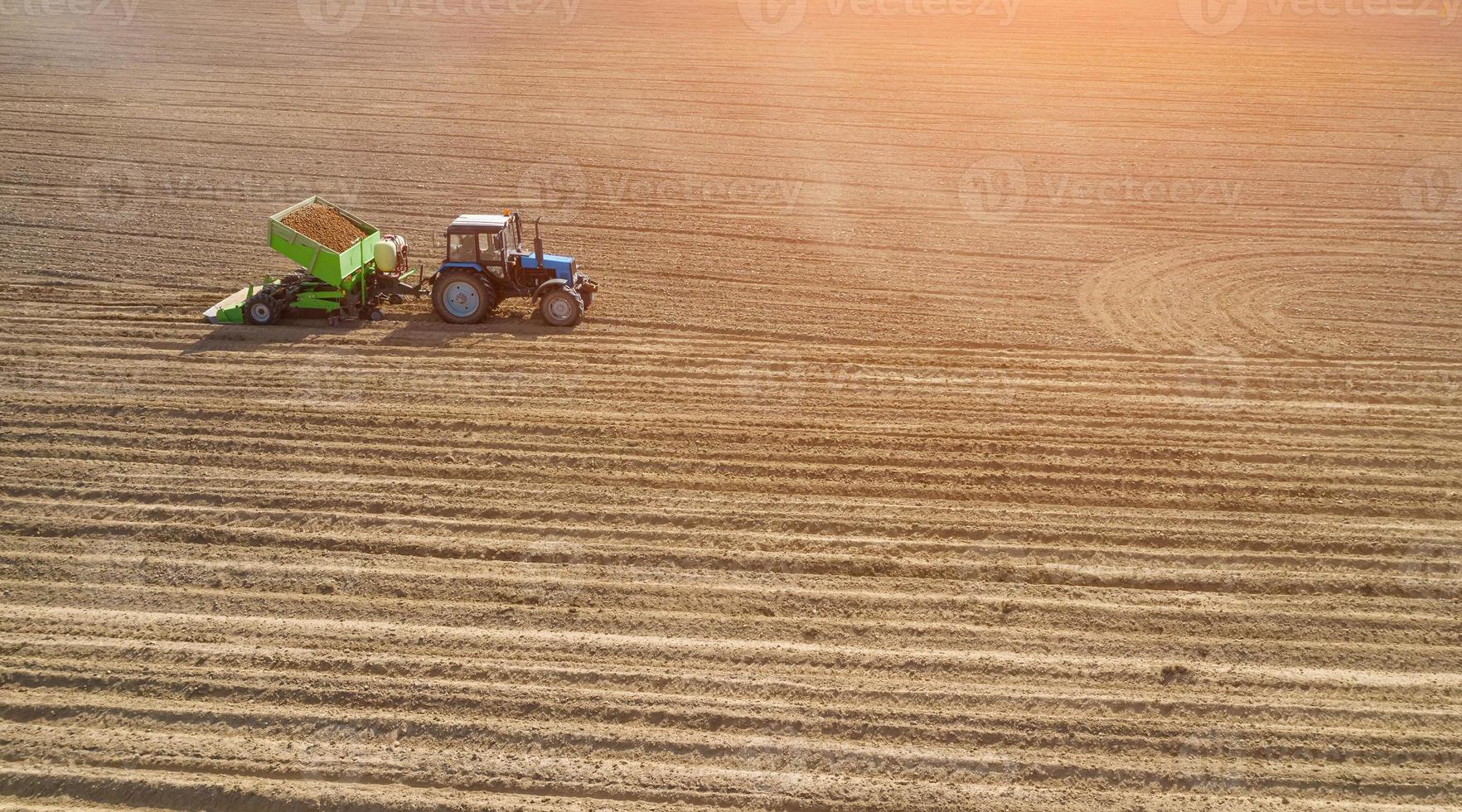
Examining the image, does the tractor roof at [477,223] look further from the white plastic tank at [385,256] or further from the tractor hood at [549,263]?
the white plastic tank at [385,256]

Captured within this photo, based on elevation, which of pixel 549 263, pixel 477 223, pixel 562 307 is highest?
pixel 477 223

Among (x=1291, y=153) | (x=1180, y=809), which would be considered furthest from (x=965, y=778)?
(x=1291, y=153)

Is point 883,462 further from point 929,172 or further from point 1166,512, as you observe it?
point 929,172

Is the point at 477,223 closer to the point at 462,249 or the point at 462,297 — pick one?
the point at 462,249

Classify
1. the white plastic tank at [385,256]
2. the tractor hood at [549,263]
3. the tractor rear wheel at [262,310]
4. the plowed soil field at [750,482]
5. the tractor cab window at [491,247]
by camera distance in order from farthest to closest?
the white plastic tank at [385,256]
the tractor hood at [549,263]
the tractor cab window at [491,247]
the tractor rear wheel at [262,310]
the plowed soil field at [750,482]

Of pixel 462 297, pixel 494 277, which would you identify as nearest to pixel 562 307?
pixel 494 277

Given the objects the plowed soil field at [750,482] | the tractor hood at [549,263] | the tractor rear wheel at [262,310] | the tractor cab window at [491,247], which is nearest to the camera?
the plowed soil field at [750,482]

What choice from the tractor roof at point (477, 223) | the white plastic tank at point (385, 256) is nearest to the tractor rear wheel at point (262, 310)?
the white plastic tank at point (385, 256)
